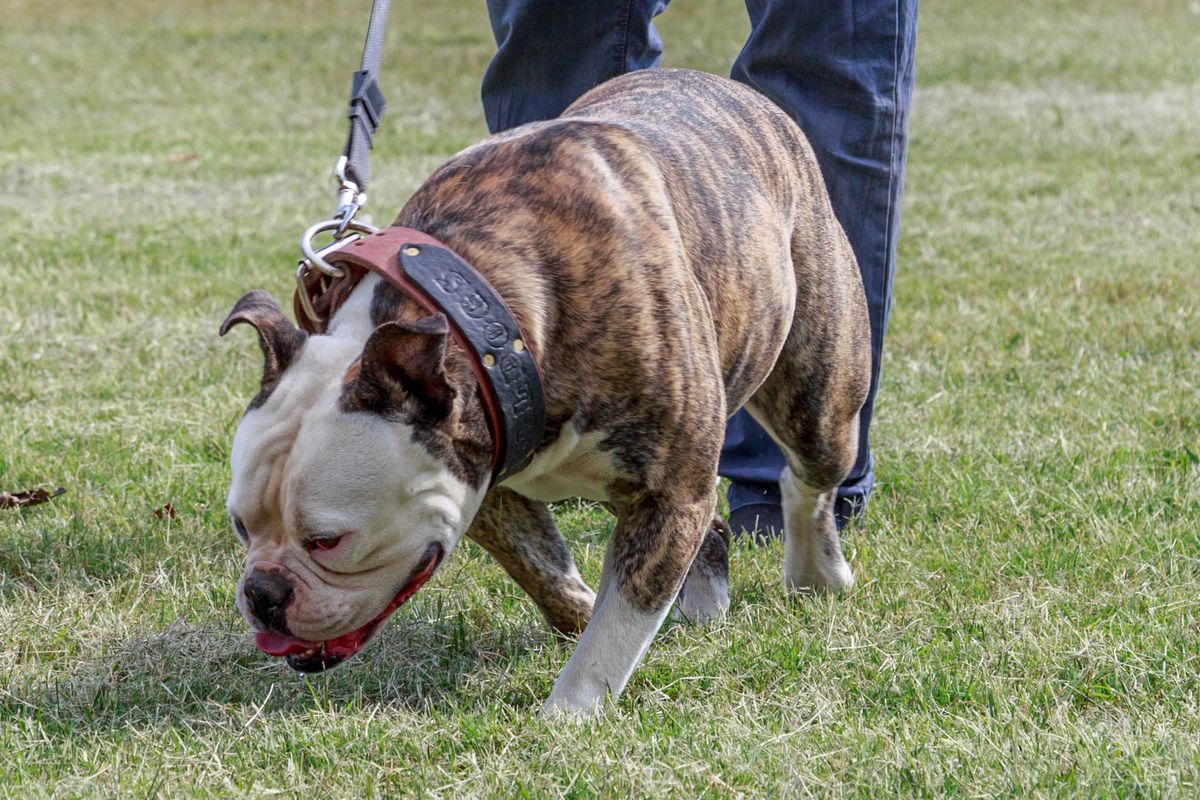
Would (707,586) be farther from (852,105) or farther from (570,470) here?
(852,105)

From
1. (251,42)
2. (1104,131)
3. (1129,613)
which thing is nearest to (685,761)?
(1129,613)

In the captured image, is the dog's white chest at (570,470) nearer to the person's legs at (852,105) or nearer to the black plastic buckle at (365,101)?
the black plastic buckle at (365,101)

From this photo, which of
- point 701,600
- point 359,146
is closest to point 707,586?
point 701,600

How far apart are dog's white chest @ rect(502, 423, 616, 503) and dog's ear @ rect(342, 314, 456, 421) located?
1.03 feet

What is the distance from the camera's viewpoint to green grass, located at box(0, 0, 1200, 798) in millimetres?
2607

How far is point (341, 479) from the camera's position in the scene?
94.6 inches

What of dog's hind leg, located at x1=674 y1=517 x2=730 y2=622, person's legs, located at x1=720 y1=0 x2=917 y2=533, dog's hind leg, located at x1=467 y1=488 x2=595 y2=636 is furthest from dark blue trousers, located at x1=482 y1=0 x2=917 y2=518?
dog's hind leg, located at x1=467 y1=488 x2=595 y2=636

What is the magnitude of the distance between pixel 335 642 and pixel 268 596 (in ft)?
0.66

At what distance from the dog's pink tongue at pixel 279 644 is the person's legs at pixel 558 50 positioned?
1.88 m

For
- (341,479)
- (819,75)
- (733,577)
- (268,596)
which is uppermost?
(819,75)

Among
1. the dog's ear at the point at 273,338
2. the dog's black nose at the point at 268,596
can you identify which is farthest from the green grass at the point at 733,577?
the dog's ear at the point at 273,338

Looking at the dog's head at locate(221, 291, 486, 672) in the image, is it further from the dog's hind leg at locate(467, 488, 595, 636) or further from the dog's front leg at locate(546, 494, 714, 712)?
the dog's hind leg at locate(467, 488, 595, 636)

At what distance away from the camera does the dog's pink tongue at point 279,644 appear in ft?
8.54

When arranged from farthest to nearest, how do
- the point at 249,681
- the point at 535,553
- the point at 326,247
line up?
the point at 535,553
the point at 249,681
the point at 326,247
